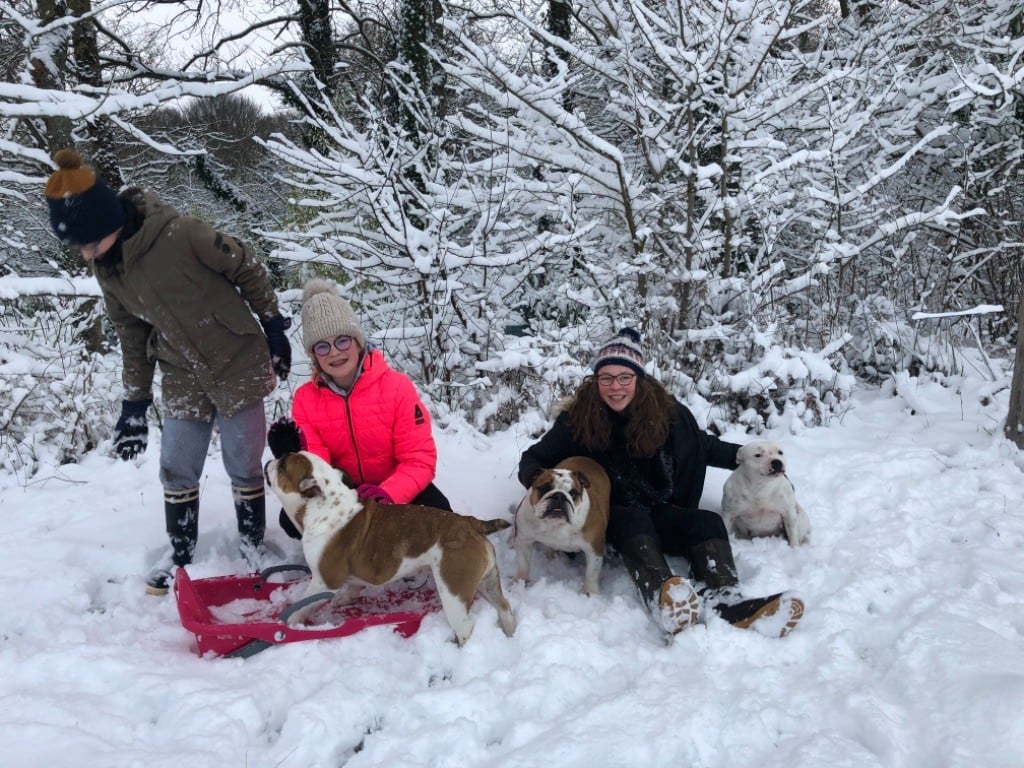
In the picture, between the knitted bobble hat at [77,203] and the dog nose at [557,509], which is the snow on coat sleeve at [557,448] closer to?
the dog nose at [557,509]

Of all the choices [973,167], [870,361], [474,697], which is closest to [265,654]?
Result: [474,697]

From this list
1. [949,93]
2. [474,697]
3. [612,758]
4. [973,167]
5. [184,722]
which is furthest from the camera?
[973,167]

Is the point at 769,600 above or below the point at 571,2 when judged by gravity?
below

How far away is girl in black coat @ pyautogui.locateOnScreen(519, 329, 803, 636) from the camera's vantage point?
332 centimetres

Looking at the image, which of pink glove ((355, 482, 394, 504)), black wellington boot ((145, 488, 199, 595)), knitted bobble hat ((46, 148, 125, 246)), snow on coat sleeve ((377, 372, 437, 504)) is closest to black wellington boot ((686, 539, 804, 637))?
snow on coat sleeve ((377, 372, 437, 504))

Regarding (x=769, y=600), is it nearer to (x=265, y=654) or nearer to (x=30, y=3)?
(x=265, y=654)

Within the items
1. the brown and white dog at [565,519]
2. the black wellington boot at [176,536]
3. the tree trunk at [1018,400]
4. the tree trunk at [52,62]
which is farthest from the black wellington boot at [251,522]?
the tree trunk at [1018,400]

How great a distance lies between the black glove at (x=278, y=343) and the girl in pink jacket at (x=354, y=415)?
0.41ft

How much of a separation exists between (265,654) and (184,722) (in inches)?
18.6

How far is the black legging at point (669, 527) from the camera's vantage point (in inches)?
135

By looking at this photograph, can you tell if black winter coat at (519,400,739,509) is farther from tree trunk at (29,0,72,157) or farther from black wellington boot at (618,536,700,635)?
tree trunk at (29,0,72,157)

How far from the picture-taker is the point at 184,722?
2.35 meters

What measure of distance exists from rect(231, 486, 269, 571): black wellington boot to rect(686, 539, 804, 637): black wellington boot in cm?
241

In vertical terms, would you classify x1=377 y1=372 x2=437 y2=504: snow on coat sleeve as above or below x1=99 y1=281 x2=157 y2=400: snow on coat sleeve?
below
